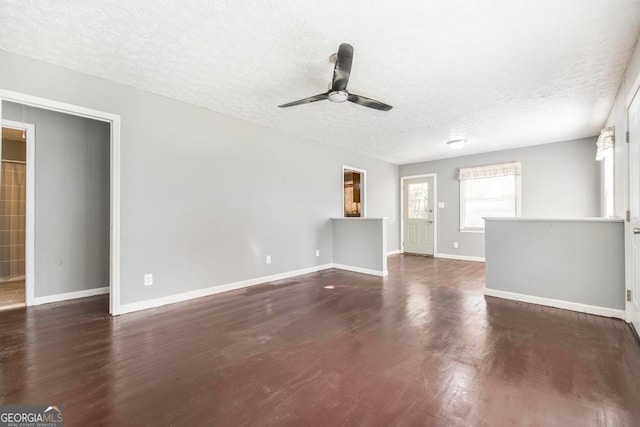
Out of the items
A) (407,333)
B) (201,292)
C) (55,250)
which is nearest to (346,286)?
(407,333)

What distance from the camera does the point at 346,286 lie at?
429cm

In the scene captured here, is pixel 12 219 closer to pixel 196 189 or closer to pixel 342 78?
pixel 196 189

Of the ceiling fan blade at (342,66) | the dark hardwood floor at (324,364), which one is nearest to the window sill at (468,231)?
the dark hardwood floor at (324,364)

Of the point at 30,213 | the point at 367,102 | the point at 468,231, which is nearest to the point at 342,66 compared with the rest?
the point at 367,102

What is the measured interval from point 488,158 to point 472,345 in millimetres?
5316

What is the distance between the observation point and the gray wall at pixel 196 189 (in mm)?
3082

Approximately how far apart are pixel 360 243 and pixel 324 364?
10.9ft

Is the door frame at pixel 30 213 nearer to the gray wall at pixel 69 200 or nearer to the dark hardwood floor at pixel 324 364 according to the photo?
the gray wall at pixel 69 200

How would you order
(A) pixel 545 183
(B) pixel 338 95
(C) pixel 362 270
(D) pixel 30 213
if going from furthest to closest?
1. (A) pixel 545 183
2. (C) pixel 362 270
3. (D) pixel 30 213
4. (B) pixel 338 95

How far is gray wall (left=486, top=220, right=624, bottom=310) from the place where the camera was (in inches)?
119

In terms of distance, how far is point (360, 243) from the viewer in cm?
527

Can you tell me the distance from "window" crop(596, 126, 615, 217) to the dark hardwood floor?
2149 mm

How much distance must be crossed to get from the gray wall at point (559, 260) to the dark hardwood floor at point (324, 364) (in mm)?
283

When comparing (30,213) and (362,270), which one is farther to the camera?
(362,270)
